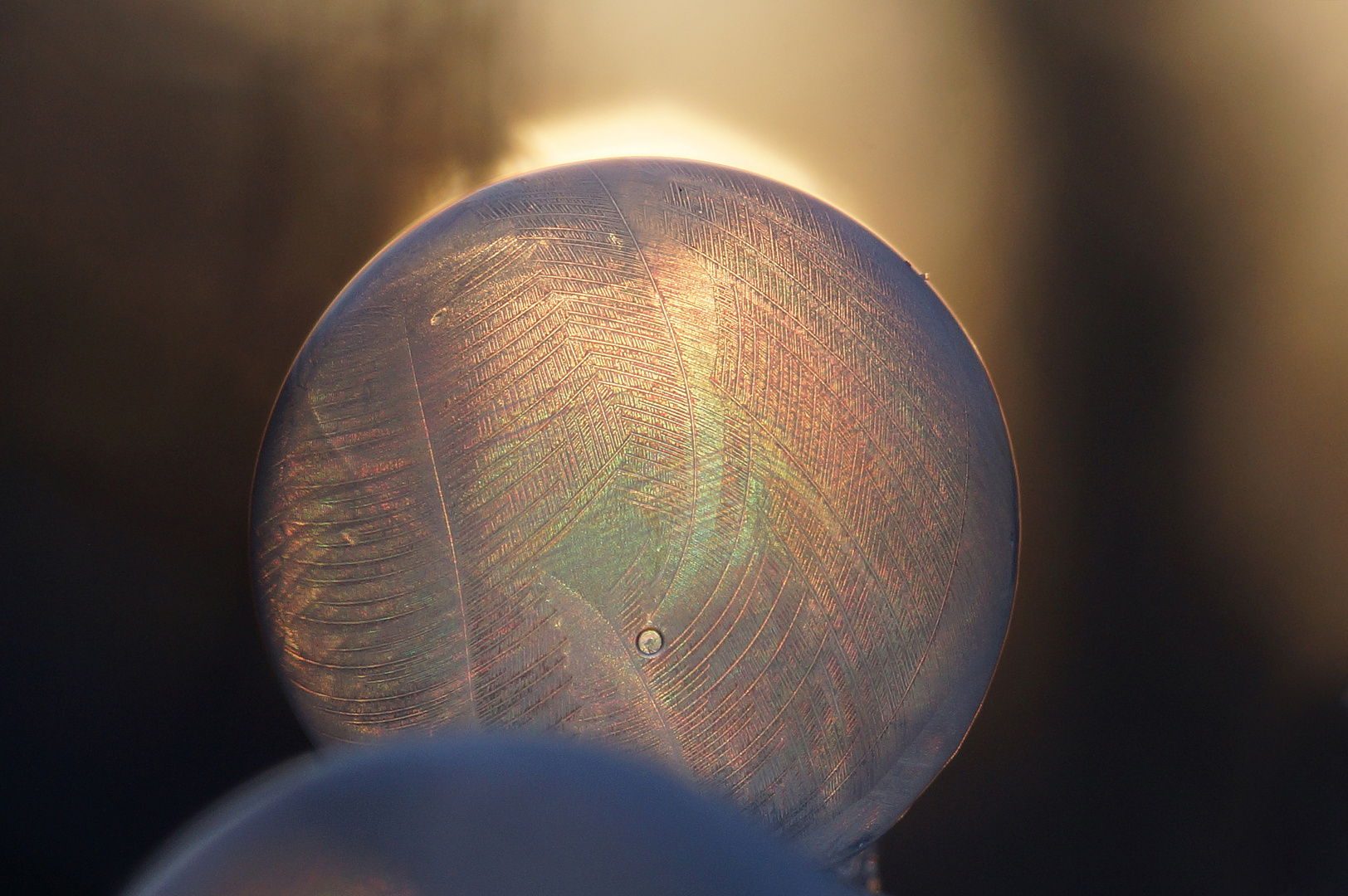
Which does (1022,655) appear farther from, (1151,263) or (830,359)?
(830,359)

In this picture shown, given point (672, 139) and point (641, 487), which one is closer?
point (641, 487)

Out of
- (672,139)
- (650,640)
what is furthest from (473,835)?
(672,139)

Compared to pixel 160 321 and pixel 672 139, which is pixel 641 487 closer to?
pixel 672 139

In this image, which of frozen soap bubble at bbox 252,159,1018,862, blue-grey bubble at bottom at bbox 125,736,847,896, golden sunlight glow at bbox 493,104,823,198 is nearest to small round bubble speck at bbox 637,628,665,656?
frozen soap bubble at bbox 252,159,1018,862

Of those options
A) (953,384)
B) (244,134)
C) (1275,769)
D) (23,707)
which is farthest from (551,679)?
(1275,769)

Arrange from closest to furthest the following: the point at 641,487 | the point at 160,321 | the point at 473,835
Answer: the point at 473,835, the point at 641,487, the point at 160,321

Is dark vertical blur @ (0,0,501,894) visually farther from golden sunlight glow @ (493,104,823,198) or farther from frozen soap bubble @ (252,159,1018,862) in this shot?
frozen soap bubble @ (252,159,1018,862)

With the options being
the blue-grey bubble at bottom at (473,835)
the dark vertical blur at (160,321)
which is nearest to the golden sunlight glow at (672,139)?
the dark vertical blur at (160,321)
